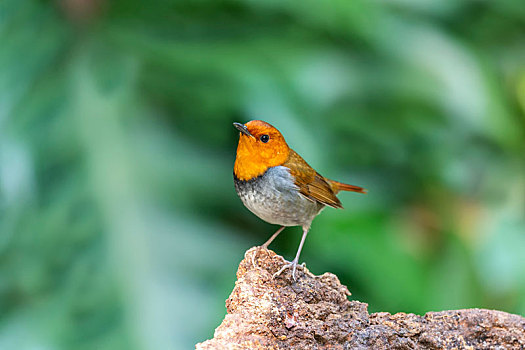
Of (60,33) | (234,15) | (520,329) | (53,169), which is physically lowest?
(520,329)

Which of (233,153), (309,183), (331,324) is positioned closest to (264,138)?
(309,183)

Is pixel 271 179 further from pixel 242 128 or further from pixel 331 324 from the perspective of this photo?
pixel 331 324

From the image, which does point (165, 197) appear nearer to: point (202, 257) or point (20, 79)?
point (202, 257)

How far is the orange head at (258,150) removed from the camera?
1.03 metres

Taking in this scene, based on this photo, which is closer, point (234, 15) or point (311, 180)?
point (311, 180)

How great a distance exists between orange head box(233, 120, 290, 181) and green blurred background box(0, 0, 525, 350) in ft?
2.15

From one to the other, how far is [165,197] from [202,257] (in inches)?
8.1

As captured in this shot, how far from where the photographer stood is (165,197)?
1828mm

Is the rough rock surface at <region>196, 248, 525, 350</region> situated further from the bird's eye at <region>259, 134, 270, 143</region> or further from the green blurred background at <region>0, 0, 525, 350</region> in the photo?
the green blurred background at <region>0, 0, 525, 350</region>

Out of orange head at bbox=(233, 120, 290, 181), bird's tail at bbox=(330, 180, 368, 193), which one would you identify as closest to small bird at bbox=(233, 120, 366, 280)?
orange head at bbox=(233, 120, 290, 181)

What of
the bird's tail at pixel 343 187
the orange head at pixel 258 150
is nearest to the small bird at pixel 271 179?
the orange head at pixel 258 150

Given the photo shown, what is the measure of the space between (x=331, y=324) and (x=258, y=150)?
1.05ft

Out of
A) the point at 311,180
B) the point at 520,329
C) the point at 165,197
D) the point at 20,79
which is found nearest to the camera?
the point at 520,329

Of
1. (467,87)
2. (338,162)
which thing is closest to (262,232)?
(338,162)
